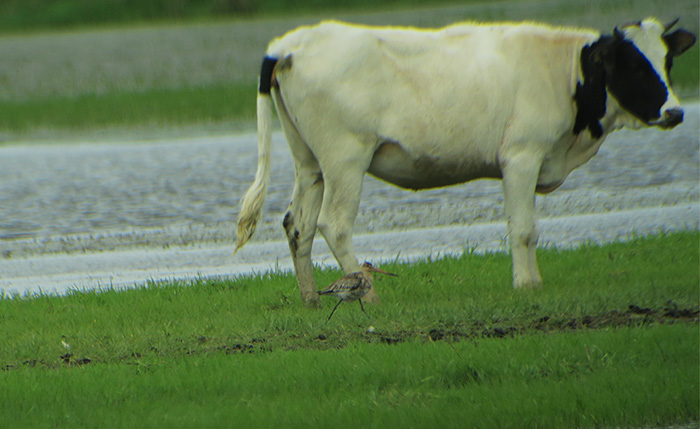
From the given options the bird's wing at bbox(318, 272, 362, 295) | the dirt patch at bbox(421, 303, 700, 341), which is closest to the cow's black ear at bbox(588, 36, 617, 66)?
the dirt patch at bbox(421, 303, 700, 341)

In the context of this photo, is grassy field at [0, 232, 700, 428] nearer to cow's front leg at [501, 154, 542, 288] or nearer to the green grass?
cow's front leg at [501, 154, 542, 288]

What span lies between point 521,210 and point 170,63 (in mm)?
18622

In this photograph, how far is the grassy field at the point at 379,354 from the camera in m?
5.26

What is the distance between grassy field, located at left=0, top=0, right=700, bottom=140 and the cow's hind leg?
11.5 metres

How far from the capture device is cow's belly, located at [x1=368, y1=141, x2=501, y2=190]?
7500mm

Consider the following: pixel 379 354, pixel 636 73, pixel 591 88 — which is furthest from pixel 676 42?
pixel 379 354

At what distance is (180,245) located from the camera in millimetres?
10500

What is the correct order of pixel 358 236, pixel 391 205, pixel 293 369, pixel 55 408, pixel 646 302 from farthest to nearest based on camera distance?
pixel 391 205 < pixel 358 236 < pixel 646 302 < pixel 293 369 < pixel 55 408

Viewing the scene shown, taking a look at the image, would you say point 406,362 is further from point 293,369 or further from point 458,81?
point 458,81

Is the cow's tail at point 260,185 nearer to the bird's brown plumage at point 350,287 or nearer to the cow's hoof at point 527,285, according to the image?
the bird's brown plumage at point 350,287

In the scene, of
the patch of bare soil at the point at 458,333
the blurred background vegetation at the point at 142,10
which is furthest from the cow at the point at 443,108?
the blurred background vegetation at the point at 142,10

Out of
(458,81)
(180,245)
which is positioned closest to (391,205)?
(180,245)

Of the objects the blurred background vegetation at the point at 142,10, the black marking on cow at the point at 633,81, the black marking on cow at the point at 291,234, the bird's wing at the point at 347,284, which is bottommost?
the blurred background vegetation at the point at 142,10

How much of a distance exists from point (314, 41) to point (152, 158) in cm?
928
